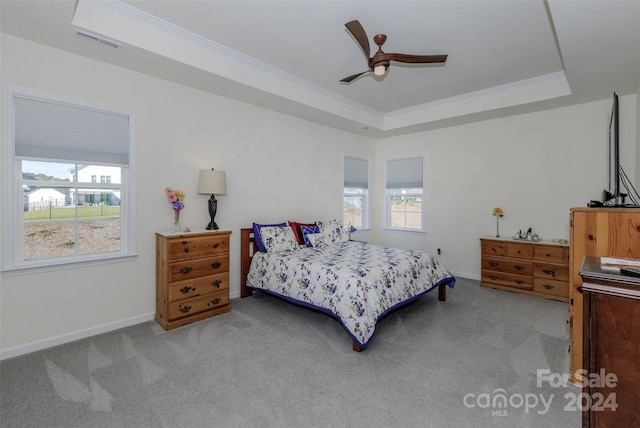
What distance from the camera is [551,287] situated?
12.9 feet

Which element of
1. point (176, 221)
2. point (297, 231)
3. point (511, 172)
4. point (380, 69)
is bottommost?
point (297, 231)

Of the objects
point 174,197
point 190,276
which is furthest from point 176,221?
point 190,276

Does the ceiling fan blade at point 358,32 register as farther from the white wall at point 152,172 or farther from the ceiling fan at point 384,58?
the white wall at point 152,172

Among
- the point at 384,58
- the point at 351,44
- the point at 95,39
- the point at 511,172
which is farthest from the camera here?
the point at 511,172

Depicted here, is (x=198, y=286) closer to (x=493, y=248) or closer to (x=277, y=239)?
(x=277, y=239)

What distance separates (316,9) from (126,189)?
8.59ft

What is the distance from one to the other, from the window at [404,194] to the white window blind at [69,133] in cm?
466

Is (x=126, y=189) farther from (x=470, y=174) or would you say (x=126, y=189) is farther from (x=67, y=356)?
(x=470, y=174)

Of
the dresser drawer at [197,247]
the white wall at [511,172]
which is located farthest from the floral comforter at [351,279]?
the white wall at [511,172]

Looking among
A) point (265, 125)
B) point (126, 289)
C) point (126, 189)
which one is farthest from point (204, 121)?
point (126, 289)

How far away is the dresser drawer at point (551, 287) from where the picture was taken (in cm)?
385

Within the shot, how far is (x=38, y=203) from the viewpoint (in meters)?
2.66

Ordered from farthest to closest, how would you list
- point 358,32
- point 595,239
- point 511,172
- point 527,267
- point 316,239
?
point 511,172 → point 316,239 → point 527,267 → point 358,32 → point 595,239

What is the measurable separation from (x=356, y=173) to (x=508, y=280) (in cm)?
317
